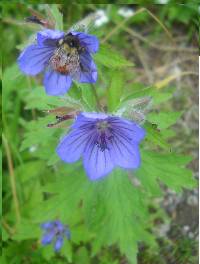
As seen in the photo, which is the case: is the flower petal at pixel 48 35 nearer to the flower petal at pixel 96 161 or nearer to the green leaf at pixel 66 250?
the flower petal at pixel 96 161

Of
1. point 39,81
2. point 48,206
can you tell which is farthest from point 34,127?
point 39,81

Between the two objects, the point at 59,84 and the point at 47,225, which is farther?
the point at 47,225

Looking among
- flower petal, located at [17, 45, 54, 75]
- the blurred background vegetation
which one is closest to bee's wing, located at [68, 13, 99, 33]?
flower petal, located at [17, 45, 54, 75]

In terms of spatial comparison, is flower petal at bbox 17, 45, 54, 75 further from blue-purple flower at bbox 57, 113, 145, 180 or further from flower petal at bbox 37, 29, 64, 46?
blue-purple flower at bbox 57, 113, 145, 180

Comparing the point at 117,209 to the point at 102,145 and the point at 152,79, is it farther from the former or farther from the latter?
the point at 152,79

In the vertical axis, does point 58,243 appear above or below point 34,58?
below

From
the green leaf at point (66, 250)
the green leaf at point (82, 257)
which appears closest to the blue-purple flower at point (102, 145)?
the green leaf at point (66, 250)

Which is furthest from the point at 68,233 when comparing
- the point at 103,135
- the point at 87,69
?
the point at 87,69
